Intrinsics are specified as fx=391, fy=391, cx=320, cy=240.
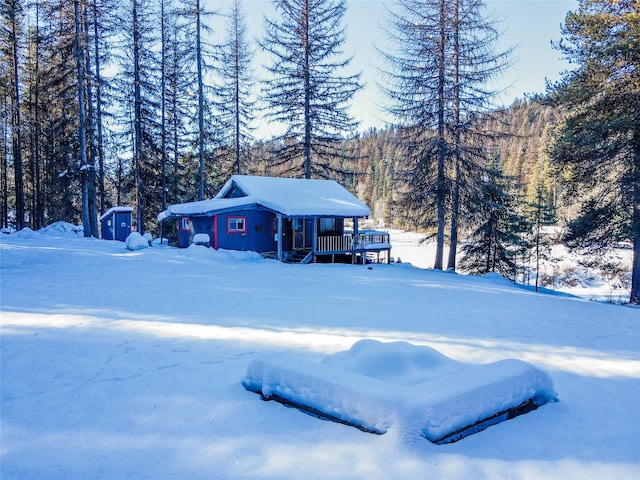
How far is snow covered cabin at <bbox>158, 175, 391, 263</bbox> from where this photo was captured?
17375mm

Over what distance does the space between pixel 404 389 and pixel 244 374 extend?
190 centimetres

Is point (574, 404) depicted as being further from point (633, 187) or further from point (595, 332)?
point (633, 187)

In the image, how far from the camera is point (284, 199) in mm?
18062

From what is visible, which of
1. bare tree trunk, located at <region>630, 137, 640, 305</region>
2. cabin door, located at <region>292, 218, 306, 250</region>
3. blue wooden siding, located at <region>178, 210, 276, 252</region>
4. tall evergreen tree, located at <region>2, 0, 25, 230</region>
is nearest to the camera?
bare tree trunk, located at <region>630, 137, 640, 305</region>

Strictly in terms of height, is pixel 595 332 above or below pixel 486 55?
below

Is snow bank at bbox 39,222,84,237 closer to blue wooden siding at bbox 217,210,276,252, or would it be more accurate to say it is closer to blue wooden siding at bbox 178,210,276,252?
blue wooden siding at bbox 178,210,276,252

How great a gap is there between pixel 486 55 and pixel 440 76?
2.19 metres

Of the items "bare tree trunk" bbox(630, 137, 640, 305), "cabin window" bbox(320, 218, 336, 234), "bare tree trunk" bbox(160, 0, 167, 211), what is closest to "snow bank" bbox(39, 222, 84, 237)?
"bare tree trunk" bbox(160, 0, 167, 211)

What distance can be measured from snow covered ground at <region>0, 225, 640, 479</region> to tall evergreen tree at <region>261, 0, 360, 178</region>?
583 inches

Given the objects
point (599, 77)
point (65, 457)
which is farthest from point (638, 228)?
point (65, 457)

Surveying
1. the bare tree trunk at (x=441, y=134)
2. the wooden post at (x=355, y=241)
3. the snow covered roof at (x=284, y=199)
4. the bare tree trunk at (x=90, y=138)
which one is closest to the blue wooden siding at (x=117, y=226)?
the bare tree trunk at (x=90, y=138)

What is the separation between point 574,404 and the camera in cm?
367

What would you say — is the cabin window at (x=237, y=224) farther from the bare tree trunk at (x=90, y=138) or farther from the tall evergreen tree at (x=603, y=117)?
the tall evergreen tree at (x=603, y=117)

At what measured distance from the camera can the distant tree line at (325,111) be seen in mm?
13250
